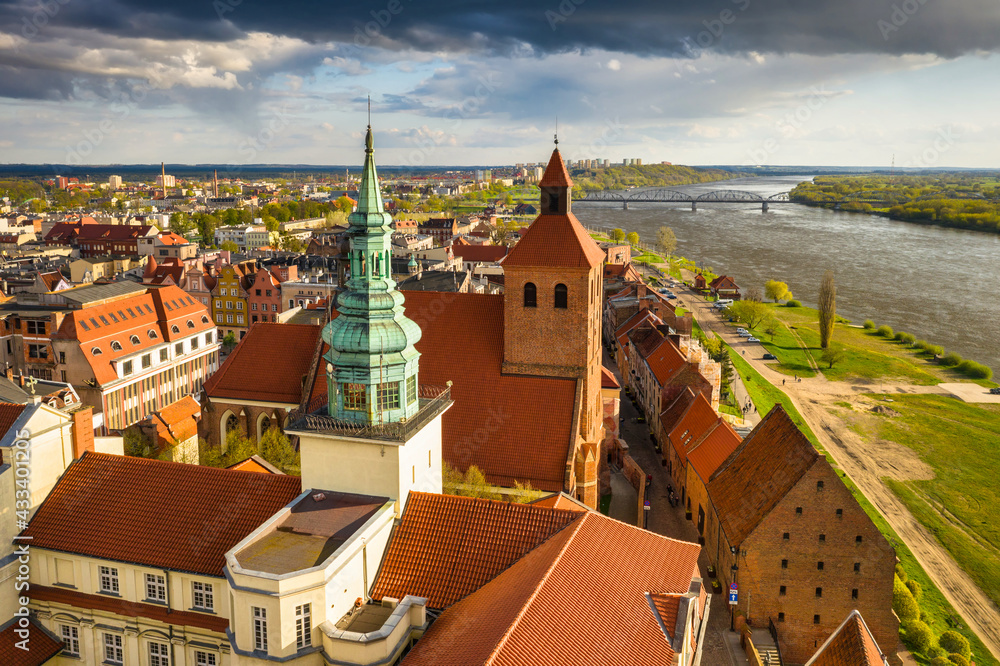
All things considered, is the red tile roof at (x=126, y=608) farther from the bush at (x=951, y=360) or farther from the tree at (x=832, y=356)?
the bush at (x=951, y=360)

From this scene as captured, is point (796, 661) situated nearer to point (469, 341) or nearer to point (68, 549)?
point (469, 341)

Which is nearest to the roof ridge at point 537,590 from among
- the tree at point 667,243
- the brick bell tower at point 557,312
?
the brick bell tower at point 557,312

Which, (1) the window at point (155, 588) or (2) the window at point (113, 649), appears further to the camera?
(2) the window at point (113, 649)

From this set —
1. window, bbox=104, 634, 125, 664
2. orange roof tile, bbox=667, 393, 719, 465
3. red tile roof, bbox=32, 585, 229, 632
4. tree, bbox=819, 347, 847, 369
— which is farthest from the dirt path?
window, bbox=104, 634, 125, 664

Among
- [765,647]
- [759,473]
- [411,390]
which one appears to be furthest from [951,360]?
[411,390]

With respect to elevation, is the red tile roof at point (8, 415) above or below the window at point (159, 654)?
above

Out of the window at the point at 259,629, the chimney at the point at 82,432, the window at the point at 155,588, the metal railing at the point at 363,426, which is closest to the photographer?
the window at the point at 259,629
